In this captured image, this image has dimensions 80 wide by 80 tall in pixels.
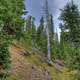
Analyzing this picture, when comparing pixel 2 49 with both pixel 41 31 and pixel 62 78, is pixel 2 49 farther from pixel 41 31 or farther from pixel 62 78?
pixel 41 31

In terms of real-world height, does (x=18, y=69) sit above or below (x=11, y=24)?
below

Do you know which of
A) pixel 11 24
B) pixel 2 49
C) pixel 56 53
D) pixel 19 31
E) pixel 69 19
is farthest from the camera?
pixel 56 53

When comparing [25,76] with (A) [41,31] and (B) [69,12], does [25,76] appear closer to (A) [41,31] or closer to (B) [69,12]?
(B) [69,12]

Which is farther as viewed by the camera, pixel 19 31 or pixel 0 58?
pixel 19 31

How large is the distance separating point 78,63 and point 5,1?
8876 mm

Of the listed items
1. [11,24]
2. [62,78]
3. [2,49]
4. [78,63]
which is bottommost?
[62,78]

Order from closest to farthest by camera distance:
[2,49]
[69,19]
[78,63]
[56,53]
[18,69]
Result: [2,49] < [78,63] < [18,69] < [69,19] < [56,53]

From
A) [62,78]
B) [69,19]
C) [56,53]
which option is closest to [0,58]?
[62,78]

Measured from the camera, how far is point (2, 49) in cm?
1831

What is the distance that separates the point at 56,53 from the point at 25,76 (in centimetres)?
4221

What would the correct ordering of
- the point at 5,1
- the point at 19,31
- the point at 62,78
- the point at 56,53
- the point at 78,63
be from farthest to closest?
the point at 56,53 → the point at 19,31 → the point at 62,78 → the point at 5,1 → the point at 78,63

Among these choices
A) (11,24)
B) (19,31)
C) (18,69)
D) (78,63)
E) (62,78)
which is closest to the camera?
(78,63)

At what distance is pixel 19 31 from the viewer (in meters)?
37.1

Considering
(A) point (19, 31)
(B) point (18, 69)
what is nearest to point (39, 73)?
(B) point (18, 69)
